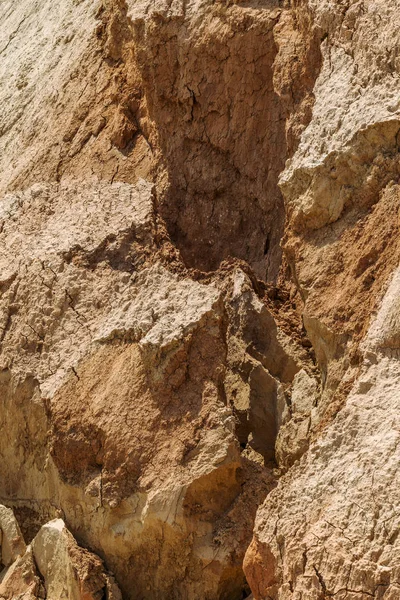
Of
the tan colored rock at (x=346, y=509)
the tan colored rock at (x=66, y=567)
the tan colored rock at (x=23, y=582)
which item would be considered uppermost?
the tan colored rock at (x=346, y=509)

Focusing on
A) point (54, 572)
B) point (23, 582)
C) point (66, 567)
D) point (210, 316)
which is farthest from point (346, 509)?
point (23, 582)

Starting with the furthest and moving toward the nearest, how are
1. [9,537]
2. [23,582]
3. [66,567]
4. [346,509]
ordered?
[9,537] < [23,582] < [66,567] < [346,509]

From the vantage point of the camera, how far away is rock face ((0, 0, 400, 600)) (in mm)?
5188

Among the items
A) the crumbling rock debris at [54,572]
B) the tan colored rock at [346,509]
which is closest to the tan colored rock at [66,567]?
the crumbling rock debris at [54,572]

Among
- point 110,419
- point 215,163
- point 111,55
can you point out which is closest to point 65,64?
point 111,55

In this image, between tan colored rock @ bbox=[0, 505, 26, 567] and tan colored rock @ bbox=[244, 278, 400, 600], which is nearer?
tan colored rock @ bbox=[244, 278, 400, 600]

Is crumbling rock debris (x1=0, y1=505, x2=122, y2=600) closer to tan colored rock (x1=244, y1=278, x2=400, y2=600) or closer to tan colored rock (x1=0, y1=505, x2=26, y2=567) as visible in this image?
tan colored rock (x1=0, y1=505, x2=26, y2=567)

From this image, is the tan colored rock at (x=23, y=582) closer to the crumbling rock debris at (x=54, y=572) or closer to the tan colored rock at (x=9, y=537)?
the crumbling rock debris at (x=54, y=572)

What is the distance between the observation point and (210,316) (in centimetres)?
610

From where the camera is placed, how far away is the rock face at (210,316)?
5.19 meters

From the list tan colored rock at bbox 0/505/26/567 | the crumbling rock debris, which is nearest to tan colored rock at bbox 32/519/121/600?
the crumbling rock debris

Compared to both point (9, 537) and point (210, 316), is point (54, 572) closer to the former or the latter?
point (9, 537)

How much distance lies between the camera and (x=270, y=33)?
22.9 ft

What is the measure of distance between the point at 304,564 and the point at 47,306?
2.50m
